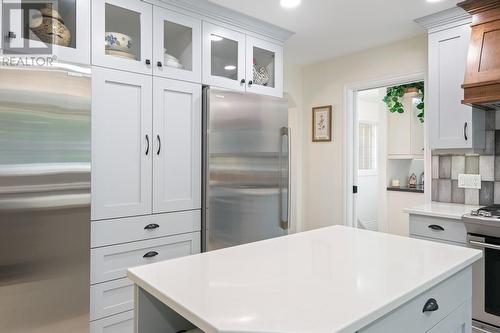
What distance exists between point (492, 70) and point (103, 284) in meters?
2.92

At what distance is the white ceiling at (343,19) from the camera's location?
97.2 inches

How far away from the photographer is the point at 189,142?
242 cm

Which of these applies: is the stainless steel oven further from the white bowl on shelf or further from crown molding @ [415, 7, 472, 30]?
the white bowl on shelf

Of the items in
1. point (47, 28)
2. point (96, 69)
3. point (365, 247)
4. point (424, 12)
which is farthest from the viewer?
point (424, 12)

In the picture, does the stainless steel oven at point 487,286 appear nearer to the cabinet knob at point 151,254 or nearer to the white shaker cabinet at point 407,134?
the cabinet knob at point 151,254

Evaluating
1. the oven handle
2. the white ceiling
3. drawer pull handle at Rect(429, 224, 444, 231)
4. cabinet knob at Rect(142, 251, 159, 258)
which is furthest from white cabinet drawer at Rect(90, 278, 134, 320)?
the oven handle

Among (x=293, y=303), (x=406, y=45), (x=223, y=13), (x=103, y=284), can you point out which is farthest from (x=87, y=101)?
(x=406, y=45)

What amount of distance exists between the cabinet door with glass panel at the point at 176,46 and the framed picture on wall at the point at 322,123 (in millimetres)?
1835

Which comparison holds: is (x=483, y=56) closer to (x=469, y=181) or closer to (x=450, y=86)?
(x=450, y=86)

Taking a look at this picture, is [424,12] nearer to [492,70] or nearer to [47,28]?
[492,70]

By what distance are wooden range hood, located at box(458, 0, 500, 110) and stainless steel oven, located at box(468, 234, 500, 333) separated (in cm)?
97

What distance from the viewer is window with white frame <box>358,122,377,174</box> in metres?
5.10

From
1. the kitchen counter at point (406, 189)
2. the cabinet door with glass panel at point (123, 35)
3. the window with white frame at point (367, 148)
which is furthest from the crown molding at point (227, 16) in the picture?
the kitchen counter at point (406, 189)

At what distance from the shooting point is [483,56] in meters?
2.34
